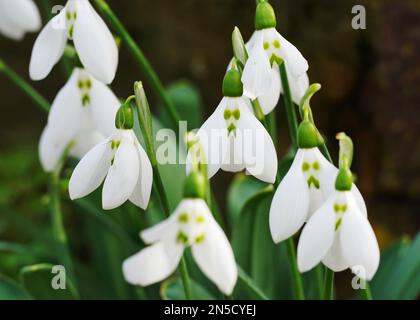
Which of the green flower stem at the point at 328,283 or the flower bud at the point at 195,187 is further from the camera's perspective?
the green flower stem at the point at 328,283

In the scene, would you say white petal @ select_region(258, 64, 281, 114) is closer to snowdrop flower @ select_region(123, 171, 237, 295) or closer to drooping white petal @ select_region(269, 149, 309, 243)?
drooping white petal @ select_region(269, 149, 309, 243)

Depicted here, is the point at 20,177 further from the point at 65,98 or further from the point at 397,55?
the point at 65,98

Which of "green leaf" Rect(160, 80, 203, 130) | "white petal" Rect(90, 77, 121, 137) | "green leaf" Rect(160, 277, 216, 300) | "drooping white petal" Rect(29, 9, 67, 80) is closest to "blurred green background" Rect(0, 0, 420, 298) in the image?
"green leaf" Rect(160, 80, 203, 130)

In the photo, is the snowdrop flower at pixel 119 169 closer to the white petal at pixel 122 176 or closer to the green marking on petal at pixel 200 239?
the white petal at pixel 122 176

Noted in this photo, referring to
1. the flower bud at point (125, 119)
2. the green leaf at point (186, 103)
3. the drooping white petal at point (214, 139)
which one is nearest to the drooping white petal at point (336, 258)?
the drooping white petal at point (214, 139)

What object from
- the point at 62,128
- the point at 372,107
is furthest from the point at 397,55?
the point at 62,128
